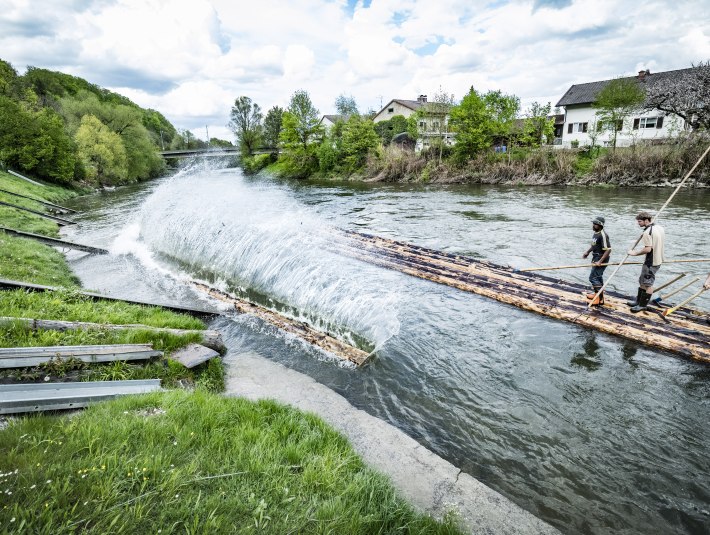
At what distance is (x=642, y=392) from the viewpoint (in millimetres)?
6574

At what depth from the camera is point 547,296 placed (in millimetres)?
10047

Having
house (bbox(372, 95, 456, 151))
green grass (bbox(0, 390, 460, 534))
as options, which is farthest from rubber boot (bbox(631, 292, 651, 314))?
house (bbox(372, 95, 456, 151))

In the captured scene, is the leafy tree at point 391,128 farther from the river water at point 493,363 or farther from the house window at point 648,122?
the river water at point 493,363

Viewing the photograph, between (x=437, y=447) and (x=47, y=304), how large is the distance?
26.8ft

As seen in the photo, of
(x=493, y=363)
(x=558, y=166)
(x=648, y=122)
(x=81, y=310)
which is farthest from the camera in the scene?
(x=648, y=122)

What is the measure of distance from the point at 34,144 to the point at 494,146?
52275 mm

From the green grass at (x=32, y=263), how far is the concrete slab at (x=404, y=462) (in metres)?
7.63

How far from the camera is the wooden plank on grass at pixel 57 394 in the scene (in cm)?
442

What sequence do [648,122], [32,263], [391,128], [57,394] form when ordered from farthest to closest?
[391,128] < [648,122] < [32,263] < [57,394]

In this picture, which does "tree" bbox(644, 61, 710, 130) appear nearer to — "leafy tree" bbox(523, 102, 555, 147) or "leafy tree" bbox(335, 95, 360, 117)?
"leafy tree" bbox(523, 102, 555, 147)

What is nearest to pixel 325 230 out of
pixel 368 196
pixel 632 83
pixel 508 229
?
pixel 508 229

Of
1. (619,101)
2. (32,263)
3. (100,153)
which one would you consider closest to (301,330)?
(32,263)

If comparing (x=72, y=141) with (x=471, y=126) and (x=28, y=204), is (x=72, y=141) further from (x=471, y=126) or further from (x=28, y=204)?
(x=471, y=126)

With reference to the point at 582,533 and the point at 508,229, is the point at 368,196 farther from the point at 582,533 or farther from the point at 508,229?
the point at 582,533
